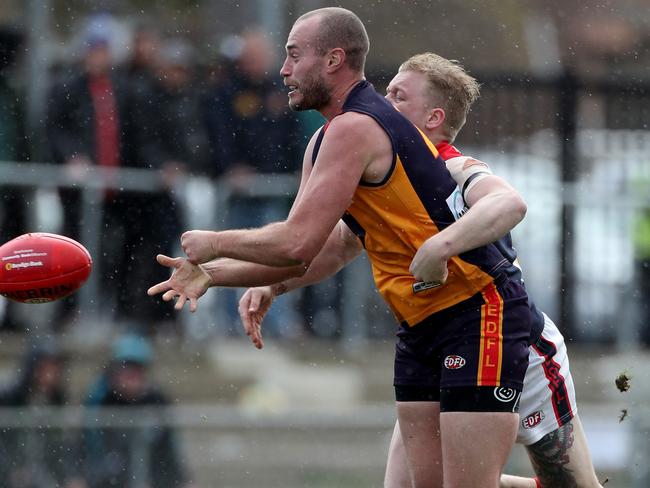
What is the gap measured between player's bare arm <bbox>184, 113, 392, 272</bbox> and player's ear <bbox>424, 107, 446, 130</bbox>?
0.51 metres

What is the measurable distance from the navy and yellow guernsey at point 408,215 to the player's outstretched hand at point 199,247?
0.57 meters

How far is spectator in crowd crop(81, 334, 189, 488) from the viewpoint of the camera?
9023 mm

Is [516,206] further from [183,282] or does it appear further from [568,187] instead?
[568,187]

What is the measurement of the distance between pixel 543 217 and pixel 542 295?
69 cm

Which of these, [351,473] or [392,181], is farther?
[351,473]

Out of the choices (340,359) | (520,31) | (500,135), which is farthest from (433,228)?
(520,31)

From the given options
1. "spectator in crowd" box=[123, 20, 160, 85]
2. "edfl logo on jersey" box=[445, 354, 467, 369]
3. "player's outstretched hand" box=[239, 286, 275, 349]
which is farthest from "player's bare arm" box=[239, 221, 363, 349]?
"spectator in crowd" box=[123, 20, 160, 85]

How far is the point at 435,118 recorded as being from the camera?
17.5 feet

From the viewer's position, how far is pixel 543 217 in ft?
35.9

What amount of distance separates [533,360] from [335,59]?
1510 millimetres

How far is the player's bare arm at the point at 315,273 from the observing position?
5551mm

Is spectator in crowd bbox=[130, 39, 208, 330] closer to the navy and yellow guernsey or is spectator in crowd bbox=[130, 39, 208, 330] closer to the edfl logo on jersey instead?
the navy and yellow guernsey

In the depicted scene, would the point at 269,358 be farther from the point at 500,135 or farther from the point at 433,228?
the point at 433,228

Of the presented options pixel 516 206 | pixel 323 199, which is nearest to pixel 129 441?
pixel 323 199
